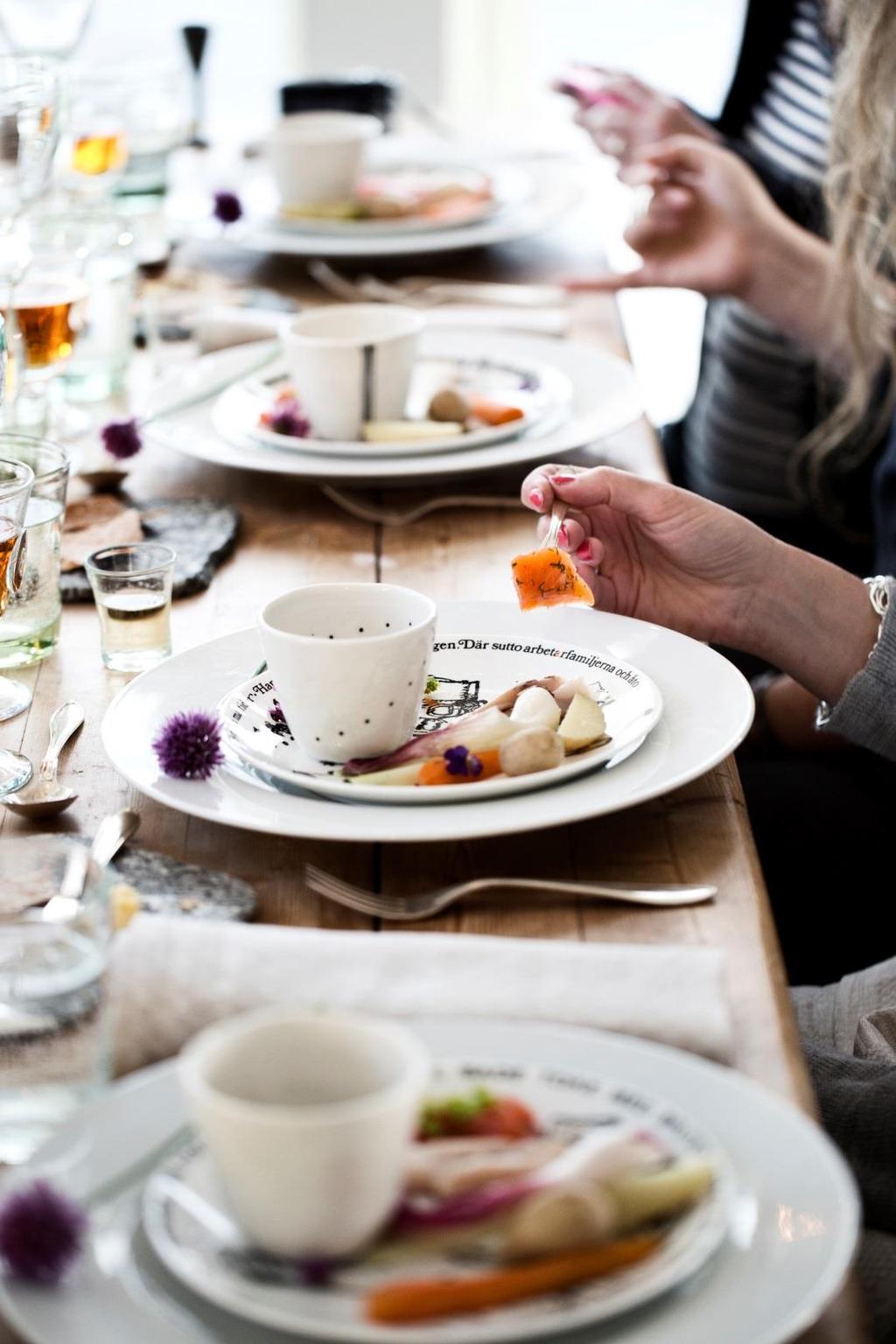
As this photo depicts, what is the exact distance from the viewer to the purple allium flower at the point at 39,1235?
0.48m

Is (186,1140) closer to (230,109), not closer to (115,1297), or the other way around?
(115,1297)

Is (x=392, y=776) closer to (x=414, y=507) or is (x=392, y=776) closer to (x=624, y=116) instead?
(x=414, y=507)

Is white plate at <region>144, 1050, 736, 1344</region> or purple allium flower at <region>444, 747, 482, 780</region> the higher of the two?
white plate at <region>144, 1050, 736, 1344</region>

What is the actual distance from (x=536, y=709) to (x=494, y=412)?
54 cm

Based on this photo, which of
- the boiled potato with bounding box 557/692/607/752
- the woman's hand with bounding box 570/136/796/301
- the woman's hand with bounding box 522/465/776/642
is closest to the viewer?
the boiled potato with bounding box 557/692/607/752

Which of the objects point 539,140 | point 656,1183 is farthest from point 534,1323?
point 539,140

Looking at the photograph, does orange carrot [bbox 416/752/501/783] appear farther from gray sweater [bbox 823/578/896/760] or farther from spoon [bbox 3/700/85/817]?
gray sweater [bbox 823/578/896/760]

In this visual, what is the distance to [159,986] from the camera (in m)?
0.63

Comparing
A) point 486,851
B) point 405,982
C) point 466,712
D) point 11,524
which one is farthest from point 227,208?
point 405,982

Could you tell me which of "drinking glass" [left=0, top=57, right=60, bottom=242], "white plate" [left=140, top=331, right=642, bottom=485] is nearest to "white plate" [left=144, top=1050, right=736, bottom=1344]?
"white plate" [left=140, top=331, right=642, bottom=485]

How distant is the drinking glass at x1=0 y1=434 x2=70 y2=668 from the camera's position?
3.29ft

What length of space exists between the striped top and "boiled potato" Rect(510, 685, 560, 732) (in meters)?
1.26

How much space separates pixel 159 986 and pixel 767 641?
547 mm

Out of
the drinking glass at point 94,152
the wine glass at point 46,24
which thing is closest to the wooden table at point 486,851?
the drinking glass at point 94,152
